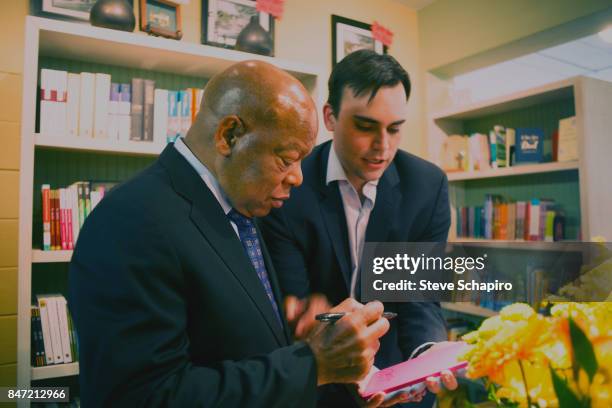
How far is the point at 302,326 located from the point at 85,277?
1.77 feet

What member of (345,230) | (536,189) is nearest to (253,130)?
(345,230)

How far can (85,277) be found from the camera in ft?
2.38

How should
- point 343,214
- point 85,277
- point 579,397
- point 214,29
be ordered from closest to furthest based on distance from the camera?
point 579,397
point 85,277
point 343,214
point 214,29

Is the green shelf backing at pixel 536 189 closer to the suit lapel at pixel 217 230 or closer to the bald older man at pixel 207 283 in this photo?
the bald older man at pixel 207 283

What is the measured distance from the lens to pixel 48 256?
1757 mm

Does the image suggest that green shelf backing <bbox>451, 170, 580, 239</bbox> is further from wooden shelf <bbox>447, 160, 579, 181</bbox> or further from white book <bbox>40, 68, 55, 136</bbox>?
white book <bbox>40, 68, 55, 136</bbox>

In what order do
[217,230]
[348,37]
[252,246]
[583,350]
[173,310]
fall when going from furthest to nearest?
[348,37] < [252,246] < [217,230] < [173,310] < [583,350]

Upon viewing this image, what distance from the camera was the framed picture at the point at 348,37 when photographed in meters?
3.17

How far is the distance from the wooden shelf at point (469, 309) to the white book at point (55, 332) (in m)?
2.45

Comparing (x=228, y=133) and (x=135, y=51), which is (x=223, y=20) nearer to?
(x=135, y=51)

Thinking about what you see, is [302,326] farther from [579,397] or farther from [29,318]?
[29,318]

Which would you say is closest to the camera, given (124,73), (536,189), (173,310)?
(173,310)

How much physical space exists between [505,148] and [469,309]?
115 centimetres

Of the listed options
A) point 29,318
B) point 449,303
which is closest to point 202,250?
point 29,318
